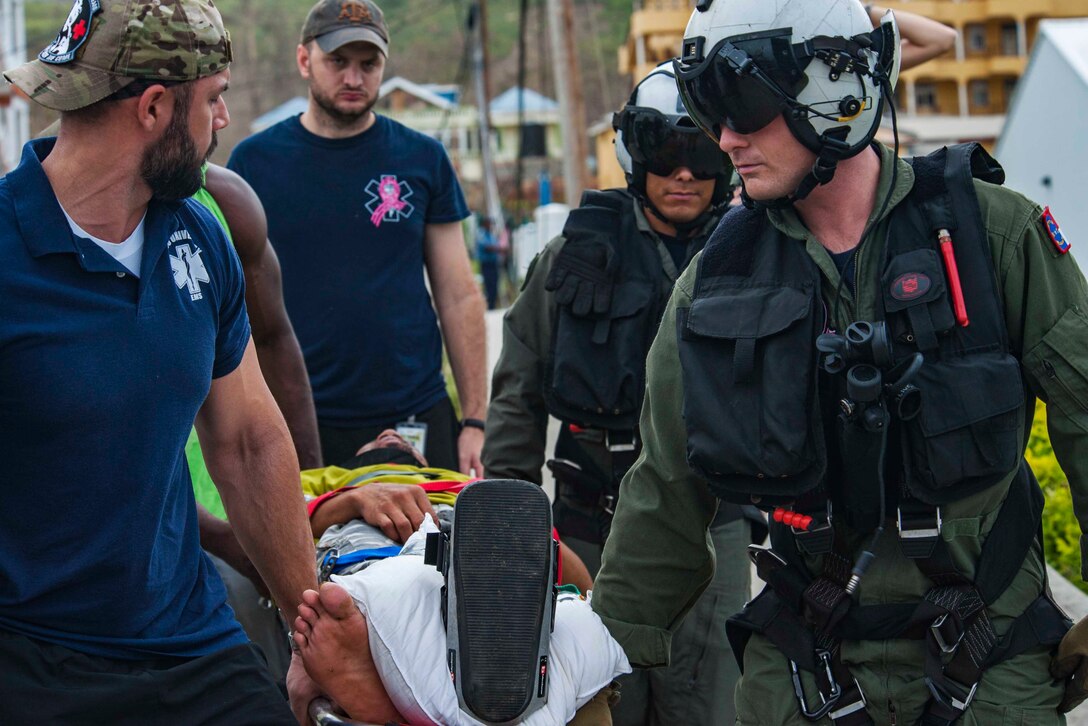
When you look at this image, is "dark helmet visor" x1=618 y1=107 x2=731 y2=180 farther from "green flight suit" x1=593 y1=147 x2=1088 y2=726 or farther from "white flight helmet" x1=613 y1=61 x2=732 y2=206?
"green flight suit" x1=593 y1=147 x2=1088 y2=726

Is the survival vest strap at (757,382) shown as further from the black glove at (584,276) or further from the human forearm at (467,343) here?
the human forearm at (467,343)

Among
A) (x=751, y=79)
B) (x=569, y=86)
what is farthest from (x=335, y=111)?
(x=569, y=86)

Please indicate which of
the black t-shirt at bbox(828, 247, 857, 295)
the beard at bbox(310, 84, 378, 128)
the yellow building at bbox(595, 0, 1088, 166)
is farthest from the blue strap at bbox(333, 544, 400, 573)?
the yellow building at bbox(595, 0, 1088, 166)

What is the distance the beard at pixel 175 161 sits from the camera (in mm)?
2918

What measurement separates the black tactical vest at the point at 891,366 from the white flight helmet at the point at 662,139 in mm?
1585

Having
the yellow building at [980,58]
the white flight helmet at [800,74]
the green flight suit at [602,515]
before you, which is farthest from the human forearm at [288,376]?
the yellow building at [980,58]

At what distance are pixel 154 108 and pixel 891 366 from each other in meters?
1.66

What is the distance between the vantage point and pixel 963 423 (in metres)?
2.83

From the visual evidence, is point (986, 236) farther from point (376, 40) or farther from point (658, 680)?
point (376, 40)

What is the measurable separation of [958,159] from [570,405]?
182 cm

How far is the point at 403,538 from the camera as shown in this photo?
3939 mm

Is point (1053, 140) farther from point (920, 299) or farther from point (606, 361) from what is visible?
point (920, 299)

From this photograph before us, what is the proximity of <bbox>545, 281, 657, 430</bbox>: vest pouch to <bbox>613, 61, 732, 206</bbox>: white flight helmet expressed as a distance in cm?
42

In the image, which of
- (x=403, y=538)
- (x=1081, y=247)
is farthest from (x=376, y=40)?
(x=1081, y=247)
